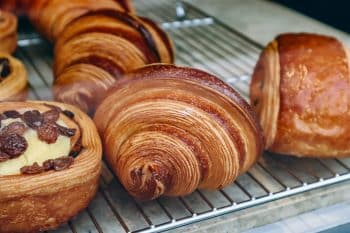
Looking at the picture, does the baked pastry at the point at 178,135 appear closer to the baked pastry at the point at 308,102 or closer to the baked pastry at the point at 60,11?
the baked pastry at the point at 308,102

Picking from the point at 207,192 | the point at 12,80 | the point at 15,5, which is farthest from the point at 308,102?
the point at 15,5

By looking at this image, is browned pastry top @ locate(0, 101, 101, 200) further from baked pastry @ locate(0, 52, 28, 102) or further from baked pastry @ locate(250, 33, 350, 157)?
baked pastry @ locate(250, 33, 350, 157)

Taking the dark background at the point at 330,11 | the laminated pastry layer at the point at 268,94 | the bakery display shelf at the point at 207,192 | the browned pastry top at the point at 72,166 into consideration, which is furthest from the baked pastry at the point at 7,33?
the dark background at the point at 330,11

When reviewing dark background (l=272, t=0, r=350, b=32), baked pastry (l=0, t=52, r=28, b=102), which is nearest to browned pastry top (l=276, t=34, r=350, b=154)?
baked pastry (l=0, t=52, r=28, b=102)

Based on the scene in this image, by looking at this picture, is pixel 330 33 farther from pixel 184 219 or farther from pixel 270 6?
pixel 184 219

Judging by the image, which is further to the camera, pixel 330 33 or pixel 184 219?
pixel 330 33

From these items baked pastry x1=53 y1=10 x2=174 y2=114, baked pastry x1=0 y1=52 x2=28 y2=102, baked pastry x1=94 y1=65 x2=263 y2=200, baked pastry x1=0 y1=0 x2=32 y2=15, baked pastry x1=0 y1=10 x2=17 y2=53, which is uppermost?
baked pastry x1=94 y1=65 x2=263 y2=200

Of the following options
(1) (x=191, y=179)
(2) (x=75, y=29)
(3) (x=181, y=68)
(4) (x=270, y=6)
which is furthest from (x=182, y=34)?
(1) (x=191, y=179)
